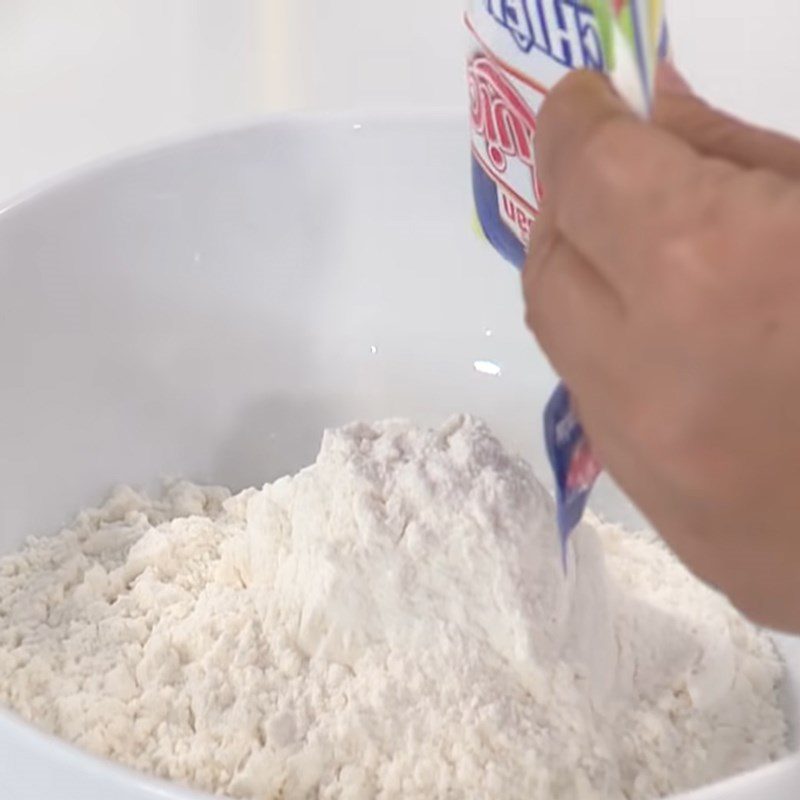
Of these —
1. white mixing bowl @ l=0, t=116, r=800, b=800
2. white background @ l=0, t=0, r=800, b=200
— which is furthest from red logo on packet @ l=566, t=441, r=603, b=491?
white background @ l=0, t=0, r=800, b=200

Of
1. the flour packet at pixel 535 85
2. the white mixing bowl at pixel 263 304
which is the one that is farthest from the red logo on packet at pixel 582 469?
the white mixing bowl at pixel 263 304

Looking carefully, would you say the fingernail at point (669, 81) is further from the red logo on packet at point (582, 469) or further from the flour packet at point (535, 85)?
the red logo on packet at point (582, 469)

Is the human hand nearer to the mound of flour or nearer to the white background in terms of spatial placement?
the mound of flour

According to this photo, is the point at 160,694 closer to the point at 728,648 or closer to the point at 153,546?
the point at 153,546

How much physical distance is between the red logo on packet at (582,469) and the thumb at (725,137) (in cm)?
11

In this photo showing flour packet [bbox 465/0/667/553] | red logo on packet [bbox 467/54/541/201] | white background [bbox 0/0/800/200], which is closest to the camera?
flour packet [bbox 465/0/667/553]

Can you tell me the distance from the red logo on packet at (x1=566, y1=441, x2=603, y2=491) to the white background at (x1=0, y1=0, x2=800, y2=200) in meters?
0.42

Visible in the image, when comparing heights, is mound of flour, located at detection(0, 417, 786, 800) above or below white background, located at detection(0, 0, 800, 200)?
below

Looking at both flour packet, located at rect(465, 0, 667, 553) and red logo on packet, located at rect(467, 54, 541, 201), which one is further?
red logo on packet, located at rect(467, 54, 541, 201)

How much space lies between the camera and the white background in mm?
851

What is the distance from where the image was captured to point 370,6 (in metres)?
0.96

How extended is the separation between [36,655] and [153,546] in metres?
0.08

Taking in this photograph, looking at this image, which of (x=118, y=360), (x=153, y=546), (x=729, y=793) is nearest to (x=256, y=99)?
(x=118, y=360)

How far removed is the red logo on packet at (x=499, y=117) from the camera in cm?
52
